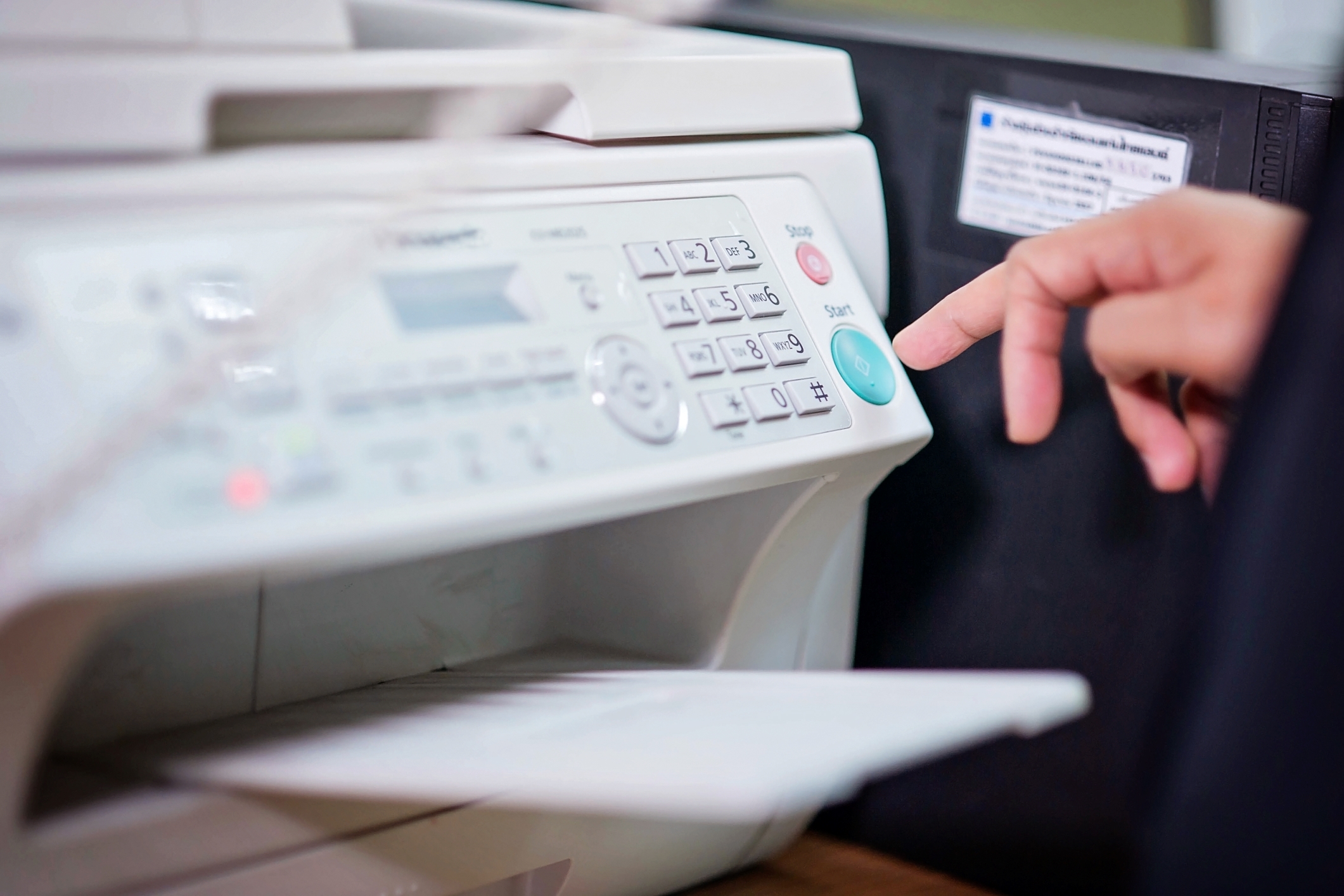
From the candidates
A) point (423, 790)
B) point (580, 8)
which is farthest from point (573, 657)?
point (580, 8)

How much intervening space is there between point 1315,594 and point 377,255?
28 centimetres

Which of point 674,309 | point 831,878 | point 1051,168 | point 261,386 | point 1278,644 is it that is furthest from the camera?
point 831,878

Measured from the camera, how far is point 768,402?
44 cm

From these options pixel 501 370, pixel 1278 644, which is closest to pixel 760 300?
pixel 501 370

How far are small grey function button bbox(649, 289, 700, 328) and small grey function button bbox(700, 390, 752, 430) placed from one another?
0.10 ft

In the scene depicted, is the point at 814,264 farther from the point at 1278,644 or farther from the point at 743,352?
the point at 1278,644

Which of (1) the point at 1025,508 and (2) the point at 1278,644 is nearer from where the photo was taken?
(2) the point at 1278,644

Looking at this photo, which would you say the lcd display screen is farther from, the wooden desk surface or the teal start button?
the wooden desk surface

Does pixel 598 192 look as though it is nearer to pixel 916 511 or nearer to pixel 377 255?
pixel 377 255

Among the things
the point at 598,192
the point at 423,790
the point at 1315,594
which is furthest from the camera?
the point at 598,192

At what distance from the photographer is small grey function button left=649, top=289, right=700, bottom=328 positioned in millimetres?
425

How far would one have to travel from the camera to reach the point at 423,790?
0.34 metres

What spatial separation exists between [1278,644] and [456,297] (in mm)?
262

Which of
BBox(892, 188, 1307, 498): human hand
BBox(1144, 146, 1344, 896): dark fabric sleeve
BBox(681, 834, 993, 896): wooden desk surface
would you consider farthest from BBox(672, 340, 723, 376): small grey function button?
BBox(681, 834, 993, 896): wooden desk surface
